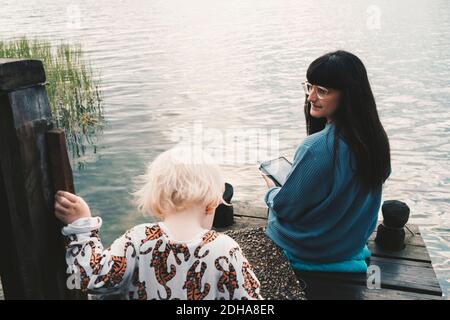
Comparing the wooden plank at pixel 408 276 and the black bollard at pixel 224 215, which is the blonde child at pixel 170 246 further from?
the black bollard at pixel 224 215

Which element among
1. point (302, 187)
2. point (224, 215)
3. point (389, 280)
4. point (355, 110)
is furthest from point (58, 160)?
point (224, 215)

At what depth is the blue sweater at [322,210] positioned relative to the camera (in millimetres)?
2820

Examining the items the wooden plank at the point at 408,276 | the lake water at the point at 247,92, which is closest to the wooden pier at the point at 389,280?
the wooden plank at the point at 408,276

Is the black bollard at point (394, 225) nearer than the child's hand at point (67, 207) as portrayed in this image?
No

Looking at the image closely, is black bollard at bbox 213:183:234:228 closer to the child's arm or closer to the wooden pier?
the wooden pier

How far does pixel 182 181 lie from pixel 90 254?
0.44 m

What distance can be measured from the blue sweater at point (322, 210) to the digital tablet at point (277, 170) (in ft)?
0.66

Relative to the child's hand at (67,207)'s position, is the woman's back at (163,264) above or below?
below

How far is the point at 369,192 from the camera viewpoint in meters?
2.90

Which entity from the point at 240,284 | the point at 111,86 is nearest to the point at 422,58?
the point at 111,86

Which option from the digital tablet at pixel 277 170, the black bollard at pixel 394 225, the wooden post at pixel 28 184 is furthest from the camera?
the black bollard at pixel 394 225

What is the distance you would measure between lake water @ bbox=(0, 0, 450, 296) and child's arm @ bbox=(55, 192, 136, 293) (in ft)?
14.1

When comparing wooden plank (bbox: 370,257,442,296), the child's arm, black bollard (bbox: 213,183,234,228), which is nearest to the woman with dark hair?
wooden plank (bbox: 370,257,442,296)
